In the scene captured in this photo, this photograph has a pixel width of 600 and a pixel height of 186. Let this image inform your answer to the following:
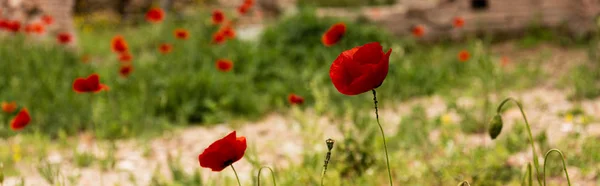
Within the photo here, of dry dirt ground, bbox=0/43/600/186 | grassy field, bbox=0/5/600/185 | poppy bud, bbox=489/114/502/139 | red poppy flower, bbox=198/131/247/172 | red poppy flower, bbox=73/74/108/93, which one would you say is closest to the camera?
red poppy flower, bbox=198/131/247/172

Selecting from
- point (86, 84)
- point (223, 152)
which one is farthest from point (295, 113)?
point (223, 152)

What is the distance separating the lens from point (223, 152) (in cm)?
149

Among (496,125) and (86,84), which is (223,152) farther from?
(86,84)

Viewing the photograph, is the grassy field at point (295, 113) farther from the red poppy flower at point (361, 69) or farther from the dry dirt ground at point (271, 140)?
the red poppy flower at point (361, 69)

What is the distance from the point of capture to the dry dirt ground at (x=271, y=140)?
3.26 meters

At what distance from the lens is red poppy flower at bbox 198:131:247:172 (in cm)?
149

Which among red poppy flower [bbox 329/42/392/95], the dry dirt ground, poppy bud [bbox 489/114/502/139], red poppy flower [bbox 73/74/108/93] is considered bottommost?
the dry dirt ground

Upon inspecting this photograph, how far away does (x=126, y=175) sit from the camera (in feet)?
11.1

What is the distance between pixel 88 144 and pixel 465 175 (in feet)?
7.85

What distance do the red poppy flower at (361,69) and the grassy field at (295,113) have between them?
887 mm

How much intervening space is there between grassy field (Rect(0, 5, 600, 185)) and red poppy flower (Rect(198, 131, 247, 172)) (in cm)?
99

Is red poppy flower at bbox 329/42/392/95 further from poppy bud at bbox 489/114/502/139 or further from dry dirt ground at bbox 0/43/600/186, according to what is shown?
dry dirt ground at bbox 0/43/600/186

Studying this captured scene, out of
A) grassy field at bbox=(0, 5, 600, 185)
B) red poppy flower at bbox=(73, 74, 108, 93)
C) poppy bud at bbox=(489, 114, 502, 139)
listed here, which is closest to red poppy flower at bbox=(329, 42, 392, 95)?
poppy bud at bbox=(489, 114, 502, 139)

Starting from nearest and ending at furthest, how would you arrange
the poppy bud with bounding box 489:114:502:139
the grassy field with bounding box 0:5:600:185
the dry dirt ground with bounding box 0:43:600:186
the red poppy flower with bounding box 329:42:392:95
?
the red poppy flower with bounding box 329:42:392:95 < the poppy bud with bounding box 489:114:502:139 < the grassy field with bounding box 0:5:600:185 < the dry dirt ground with bounding box 0:43:600:186
